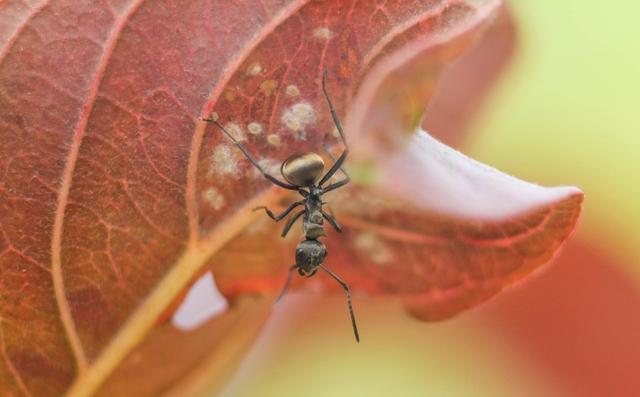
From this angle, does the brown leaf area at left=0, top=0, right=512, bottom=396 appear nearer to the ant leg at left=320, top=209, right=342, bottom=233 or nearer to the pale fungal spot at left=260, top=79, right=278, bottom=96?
the pale fungal spot at left=260, top=79, right=278, bottom=96

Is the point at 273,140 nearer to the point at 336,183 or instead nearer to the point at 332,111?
the point at 332,111

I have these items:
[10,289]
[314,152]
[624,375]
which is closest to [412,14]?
[314,152]

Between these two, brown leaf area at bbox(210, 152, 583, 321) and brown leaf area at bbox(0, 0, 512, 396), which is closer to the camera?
brown leaf area at bbox(0, 0, 512, 396)

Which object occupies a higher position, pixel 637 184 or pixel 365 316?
pixel 637 184

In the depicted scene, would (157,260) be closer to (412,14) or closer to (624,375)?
(412,14)

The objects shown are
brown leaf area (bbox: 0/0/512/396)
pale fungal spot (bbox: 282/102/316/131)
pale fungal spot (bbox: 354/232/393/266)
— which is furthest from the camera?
pale fungal spot (bbox: 354/232/393/266)

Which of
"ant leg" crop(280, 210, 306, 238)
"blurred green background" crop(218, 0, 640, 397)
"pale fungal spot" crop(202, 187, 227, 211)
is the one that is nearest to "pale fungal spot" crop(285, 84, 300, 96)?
"pale fungal spot" crop(202, 187, 227, 211)
